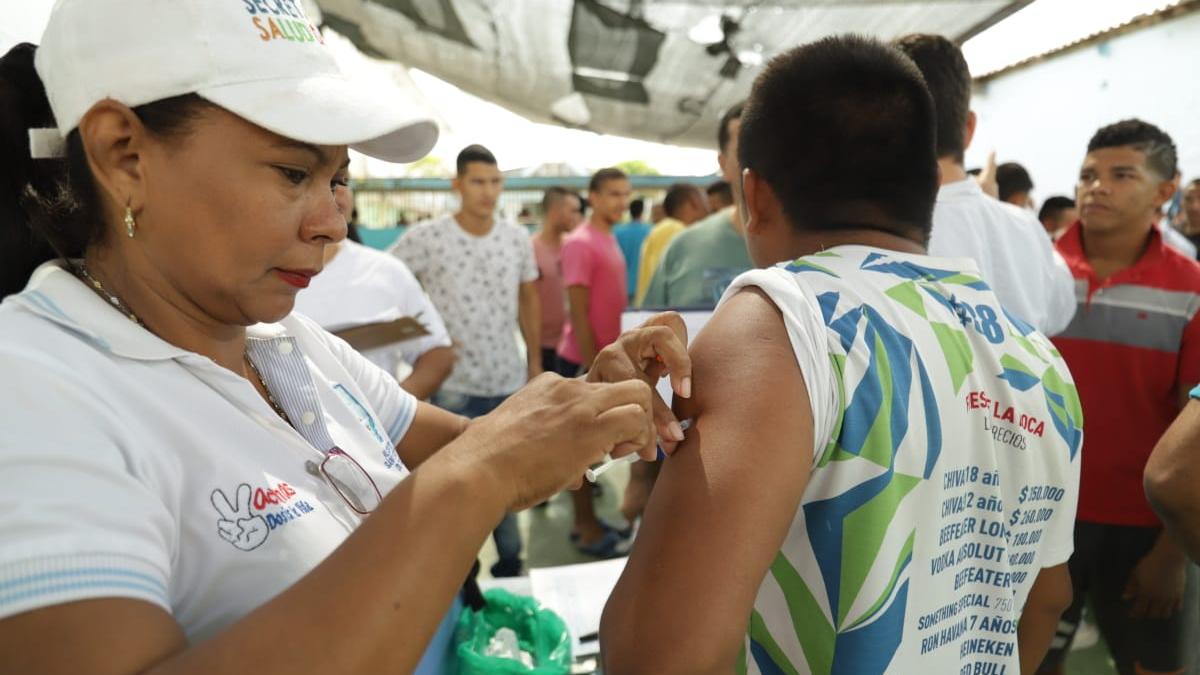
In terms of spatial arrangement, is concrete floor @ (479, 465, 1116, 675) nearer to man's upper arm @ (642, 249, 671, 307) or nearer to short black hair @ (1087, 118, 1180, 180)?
man's upper arm @ (642, 249, 671, 307)

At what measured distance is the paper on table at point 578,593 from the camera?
170cm

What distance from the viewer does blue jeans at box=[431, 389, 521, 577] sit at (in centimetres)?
339

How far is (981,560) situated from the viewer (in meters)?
1.08

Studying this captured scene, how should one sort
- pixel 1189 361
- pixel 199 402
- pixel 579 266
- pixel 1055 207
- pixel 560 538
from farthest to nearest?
pixel 1055 207
pixel 579 266
pixel 560 538
pixel 1189 361
pixel 199 402

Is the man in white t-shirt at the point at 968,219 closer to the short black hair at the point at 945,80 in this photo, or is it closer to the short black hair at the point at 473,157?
the short black hair at the point at 945,80

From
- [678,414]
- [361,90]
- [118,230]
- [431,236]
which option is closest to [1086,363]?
[678,414]

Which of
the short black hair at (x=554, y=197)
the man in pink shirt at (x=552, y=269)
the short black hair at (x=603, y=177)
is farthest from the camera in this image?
the short black hair at (x=554, y=197)

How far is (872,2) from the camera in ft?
17.7

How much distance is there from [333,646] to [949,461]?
806 mm

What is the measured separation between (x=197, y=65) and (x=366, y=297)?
1.90 meters

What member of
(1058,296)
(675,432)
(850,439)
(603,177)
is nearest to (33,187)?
(675,432)

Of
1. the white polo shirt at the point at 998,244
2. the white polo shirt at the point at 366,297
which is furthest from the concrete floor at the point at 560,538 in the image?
the white polo shirt at the point at 998,244

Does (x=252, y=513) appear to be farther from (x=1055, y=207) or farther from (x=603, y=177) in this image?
(x=1055, y=207)

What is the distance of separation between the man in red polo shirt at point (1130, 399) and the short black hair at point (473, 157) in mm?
2748
